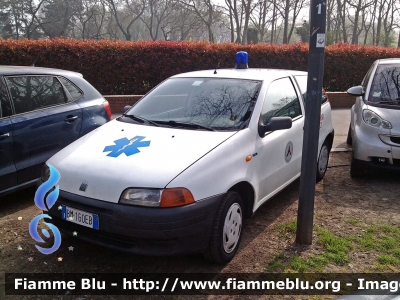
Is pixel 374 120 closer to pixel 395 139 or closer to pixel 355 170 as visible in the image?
pixel 395 139

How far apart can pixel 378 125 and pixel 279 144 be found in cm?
199

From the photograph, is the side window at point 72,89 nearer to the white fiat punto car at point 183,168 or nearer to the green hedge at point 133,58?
the white fiat punto car at point 183,168

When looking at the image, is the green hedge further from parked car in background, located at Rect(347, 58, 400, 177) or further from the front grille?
the front grille

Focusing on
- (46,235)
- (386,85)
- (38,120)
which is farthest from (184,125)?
(386,85)

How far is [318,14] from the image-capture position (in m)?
3.45

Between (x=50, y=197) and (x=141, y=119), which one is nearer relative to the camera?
(x=50, y=197)

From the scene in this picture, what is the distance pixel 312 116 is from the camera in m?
3.62

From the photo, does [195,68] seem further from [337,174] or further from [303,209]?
[303,209]

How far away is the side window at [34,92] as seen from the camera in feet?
15.2

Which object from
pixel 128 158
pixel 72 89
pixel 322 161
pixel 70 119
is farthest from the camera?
pixel 322 161

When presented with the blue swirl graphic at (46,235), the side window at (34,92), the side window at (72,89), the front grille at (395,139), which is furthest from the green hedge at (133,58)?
the blue swirl graphic at (46,235)

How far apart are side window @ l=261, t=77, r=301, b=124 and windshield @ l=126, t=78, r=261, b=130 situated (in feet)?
0.58

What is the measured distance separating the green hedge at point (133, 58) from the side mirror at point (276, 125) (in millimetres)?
8294

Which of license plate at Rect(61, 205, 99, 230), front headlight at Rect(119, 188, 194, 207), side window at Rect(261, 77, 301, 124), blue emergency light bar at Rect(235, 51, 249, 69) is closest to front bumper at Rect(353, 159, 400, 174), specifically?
side window at Rect(261, 77, 301, 124)
